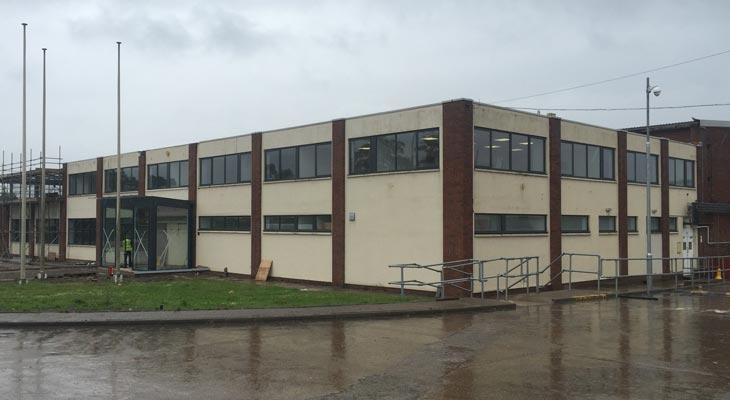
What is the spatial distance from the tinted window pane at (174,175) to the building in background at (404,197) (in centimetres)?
6

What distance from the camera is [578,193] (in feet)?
85.7

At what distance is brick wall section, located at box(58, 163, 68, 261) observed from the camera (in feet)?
141

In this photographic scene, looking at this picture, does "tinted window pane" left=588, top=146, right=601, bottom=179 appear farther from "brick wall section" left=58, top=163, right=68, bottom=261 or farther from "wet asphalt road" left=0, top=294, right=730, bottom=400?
"brick wall section" left=58, top=163, right=68, bottom=261

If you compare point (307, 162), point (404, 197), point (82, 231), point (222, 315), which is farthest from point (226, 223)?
point (222, 315)

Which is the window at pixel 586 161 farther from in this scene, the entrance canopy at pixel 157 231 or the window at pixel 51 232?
the window at pixel 51 232

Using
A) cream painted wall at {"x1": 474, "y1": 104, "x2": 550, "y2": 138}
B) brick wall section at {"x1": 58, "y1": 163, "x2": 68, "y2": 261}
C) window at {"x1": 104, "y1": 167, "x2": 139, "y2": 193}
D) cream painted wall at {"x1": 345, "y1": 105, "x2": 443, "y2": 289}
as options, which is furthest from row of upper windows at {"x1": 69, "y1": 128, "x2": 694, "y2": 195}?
brick wall section at {"x1": 58, "y1": 163, "x2": 68, "y2": 261}

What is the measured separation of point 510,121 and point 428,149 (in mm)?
3335

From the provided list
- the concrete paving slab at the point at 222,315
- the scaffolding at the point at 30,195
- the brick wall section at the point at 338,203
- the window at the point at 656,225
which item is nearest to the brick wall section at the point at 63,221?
the scaffolding at the point at 30,195

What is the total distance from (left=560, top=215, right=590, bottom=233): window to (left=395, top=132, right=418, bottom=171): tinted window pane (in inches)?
268

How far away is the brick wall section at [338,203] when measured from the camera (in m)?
25.5

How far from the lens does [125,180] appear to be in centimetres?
3856

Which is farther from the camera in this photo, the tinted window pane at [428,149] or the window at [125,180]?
the window at [125,180]

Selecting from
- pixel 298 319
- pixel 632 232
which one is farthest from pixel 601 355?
pixel 632 232

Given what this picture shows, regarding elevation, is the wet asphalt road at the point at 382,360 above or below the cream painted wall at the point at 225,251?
below
